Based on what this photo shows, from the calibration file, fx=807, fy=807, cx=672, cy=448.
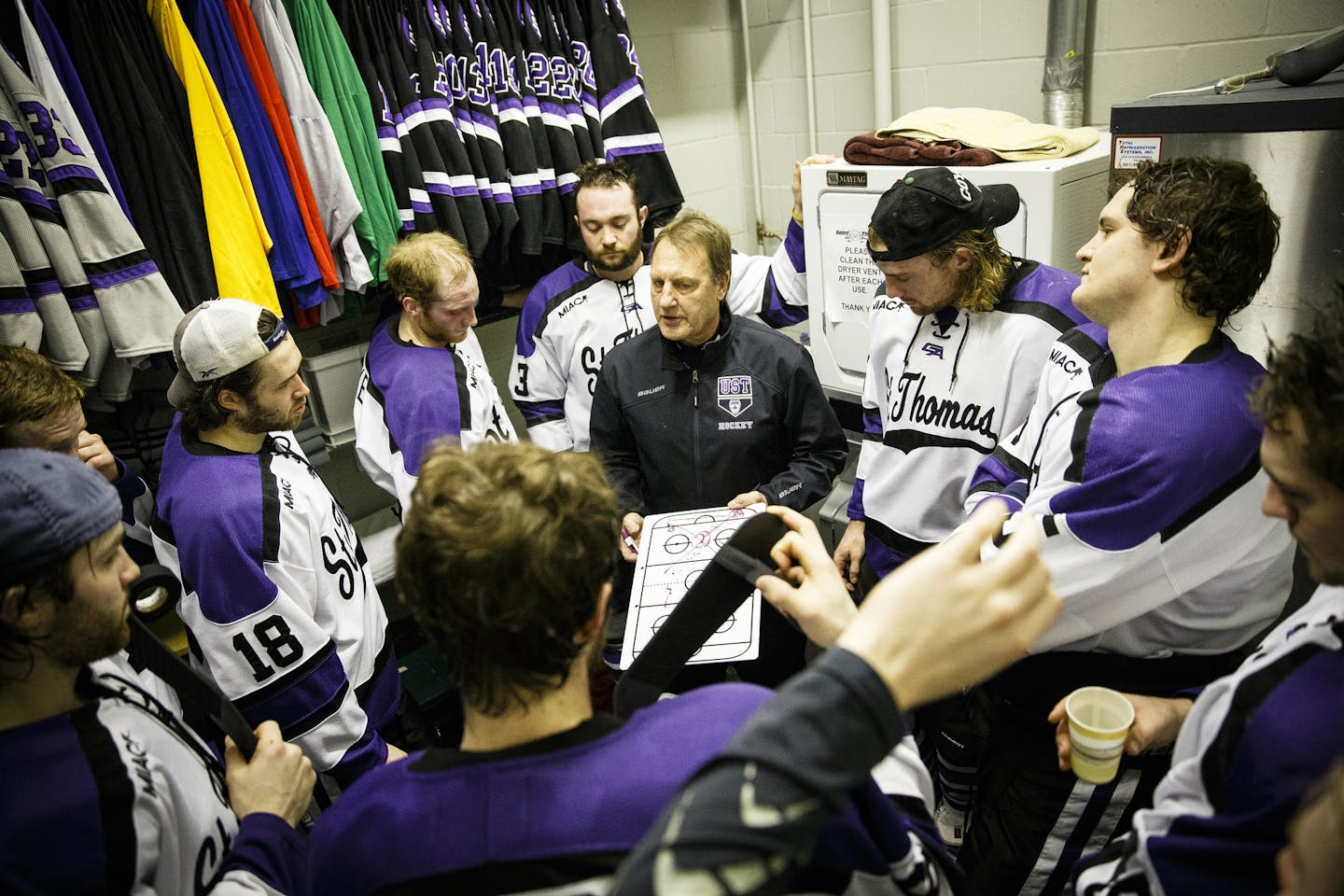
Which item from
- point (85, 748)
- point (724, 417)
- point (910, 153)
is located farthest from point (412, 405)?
point (910, 153)

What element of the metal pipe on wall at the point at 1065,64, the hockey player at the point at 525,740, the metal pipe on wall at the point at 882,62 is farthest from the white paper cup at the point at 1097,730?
the metal pipe on wall at the point at 882,62

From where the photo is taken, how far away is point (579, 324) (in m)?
2.52

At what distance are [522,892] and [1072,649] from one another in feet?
3.38

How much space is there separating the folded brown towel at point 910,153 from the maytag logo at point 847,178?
4cm

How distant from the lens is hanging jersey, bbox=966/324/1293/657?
1152 millimetres

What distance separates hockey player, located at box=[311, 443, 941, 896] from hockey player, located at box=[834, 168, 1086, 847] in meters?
1.09

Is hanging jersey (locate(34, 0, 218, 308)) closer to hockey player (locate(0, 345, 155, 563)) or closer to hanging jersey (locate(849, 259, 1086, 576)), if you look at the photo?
hockey player (locate(0, 345, 155, 563))

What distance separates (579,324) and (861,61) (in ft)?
5.39

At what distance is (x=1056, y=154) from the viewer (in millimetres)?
2113

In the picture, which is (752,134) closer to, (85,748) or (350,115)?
(350,115)

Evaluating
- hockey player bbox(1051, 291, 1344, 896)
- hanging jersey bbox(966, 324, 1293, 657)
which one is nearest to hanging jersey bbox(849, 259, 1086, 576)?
hanging jersey bbox(966, 324, 1293, 657)

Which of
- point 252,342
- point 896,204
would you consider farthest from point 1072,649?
Answer: point 252,342

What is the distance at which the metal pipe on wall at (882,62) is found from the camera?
9.64 feet

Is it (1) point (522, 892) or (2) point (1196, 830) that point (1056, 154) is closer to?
(2) point (1196, 830)
